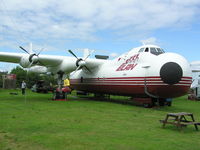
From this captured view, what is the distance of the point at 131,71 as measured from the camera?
17.1 metres

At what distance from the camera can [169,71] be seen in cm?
1439

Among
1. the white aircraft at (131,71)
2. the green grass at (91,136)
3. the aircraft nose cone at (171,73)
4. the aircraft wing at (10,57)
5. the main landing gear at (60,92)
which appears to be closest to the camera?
the green grass at (91,136)

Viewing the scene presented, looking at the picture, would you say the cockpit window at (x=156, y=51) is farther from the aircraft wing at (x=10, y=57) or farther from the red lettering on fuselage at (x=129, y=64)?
the aircraft wing at (x=10, y=57)

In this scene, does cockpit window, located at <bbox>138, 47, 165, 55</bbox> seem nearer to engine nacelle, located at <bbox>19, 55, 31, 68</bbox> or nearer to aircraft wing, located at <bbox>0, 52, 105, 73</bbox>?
aircraft wing, located at <bbox>0, 52, 105, 73</bbox>

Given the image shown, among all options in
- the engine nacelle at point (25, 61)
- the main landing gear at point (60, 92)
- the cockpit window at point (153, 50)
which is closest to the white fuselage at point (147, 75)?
the cockpit window at point (153, 50)

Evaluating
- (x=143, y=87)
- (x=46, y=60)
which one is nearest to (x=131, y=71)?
(x=143, y=87)

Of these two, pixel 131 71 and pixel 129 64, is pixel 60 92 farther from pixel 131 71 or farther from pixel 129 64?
pixel 131 71

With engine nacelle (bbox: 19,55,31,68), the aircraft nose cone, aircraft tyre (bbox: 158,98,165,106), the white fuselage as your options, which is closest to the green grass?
the aircraft nose cone

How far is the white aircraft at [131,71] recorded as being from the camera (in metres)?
14.8

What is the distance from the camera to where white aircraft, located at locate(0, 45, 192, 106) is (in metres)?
14.8

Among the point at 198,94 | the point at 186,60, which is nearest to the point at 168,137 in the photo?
the point at 186,60

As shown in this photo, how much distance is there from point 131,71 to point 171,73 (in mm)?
3429

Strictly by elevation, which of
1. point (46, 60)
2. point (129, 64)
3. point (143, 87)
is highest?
point (46, 60)

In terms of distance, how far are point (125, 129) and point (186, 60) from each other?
29.1 ft
